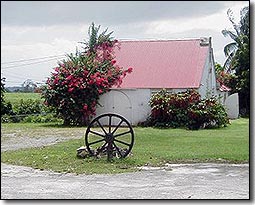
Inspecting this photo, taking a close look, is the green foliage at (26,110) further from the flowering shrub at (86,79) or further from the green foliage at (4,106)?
the flowering shrub at (86,79)

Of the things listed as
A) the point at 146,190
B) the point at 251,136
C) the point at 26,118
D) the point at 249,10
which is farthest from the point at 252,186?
the point at 26,118

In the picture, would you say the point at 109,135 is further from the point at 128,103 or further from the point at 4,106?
the point at 4,106

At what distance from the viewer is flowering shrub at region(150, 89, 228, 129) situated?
5.50 metres

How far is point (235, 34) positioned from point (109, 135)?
152 centimetres

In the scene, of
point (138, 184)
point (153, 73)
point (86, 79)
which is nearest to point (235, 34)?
point (153, 73)

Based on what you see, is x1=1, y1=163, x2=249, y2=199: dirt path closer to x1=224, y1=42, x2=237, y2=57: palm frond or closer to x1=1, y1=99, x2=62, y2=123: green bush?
x1=1, y1=99, x2=62, y2=123: green bush

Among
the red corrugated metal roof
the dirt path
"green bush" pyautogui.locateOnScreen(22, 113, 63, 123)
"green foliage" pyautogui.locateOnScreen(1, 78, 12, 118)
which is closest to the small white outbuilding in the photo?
the red corrugated metal roof

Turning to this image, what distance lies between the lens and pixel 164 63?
497 cm

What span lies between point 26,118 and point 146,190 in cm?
117

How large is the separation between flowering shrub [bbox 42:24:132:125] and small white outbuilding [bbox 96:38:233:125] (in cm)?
11

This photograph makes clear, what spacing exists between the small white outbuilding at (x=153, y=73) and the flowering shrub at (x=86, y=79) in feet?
0.35

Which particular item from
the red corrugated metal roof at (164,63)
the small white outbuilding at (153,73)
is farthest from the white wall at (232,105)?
the red corrugated metal roof at (164,63)

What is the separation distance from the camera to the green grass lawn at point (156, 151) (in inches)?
195

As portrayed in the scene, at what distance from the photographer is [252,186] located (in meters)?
3.53
